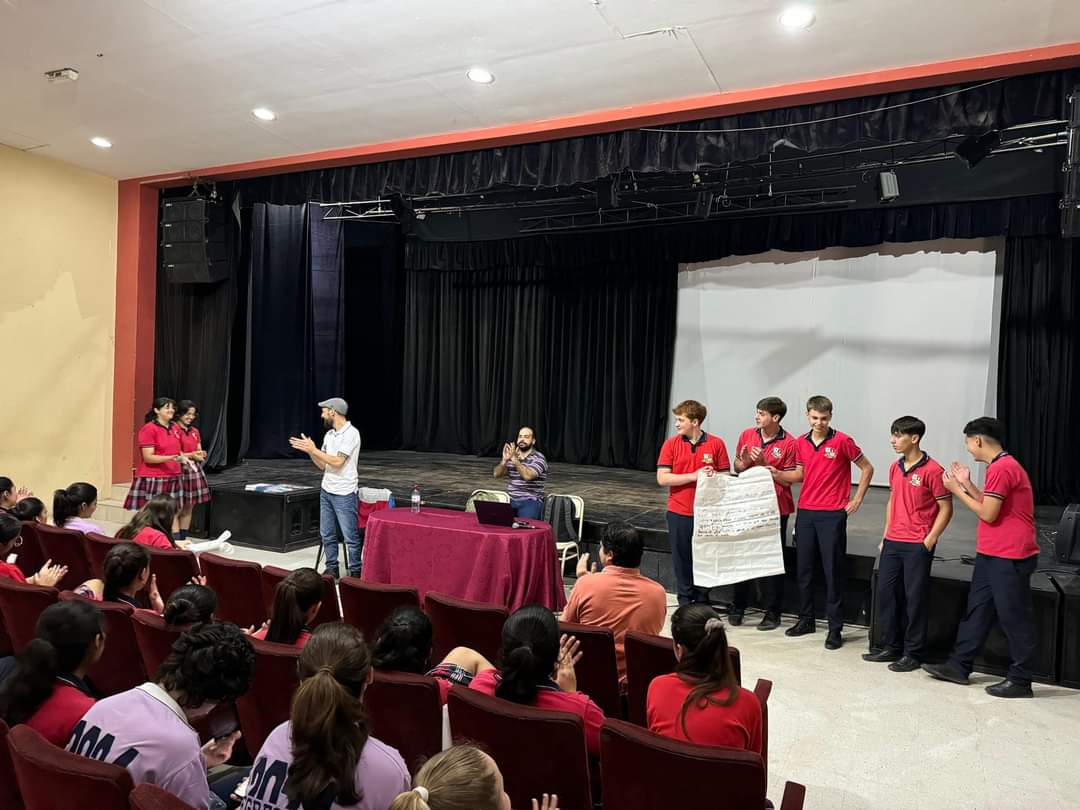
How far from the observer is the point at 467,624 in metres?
2.99

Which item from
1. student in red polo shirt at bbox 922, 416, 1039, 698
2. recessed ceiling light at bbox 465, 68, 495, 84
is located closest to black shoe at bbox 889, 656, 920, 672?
student in red polo shirt at bbox 922, 416, 1039, 698

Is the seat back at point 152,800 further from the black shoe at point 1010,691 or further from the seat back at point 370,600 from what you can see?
the black shoe at point 1010,691

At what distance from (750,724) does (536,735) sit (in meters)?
0.57

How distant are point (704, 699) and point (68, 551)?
11.7ft

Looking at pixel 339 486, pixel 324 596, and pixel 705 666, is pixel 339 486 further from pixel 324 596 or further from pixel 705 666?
pixel 705 666

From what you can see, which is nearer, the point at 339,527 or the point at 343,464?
the point at 343,464

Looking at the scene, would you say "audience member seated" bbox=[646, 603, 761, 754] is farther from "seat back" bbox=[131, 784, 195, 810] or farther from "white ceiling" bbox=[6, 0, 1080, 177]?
"white ceiling" bbox=[6, 0, 1080, 177]

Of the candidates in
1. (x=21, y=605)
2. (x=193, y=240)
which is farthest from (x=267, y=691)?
(x=193, y=240)

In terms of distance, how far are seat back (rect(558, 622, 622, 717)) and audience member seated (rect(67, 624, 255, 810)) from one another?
1.11m

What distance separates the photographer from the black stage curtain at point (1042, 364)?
27.2ft

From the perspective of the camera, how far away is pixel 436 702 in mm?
2125

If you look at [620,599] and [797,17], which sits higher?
[797,17]

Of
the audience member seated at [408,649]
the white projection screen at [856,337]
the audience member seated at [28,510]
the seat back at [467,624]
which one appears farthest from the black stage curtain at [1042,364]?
the audience member seated at [28,510]

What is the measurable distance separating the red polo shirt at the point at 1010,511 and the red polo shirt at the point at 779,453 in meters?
1.30
